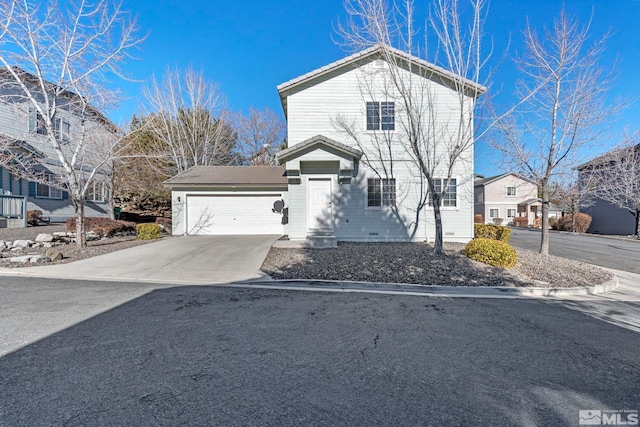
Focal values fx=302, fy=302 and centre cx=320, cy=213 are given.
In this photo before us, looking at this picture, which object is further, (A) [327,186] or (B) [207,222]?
(B) [207,222]

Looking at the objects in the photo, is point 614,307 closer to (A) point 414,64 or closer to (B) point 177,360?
(B) point 177,360

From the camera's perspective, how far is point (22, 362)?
10.0ft

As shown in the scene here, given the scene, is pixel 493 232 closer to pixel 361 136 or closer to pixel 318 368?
pixel 361 136

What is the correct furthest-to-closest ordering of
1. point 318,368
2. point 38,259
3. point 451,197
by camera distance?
point 451,197 < point 38,259 < point 318,368

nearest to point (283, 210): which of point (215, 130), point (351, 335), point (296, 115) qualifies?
point (296, 115)

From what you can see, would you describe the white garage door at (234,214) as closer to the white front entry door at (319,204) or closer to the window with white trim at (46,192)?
the white front entry door at (319,204)

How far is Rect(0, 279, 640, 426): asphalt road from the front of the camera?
2.36m

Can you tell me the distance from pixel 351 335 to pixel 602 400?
7.90 feet

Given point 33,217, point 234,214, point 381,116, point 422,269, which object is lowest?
point 422,269

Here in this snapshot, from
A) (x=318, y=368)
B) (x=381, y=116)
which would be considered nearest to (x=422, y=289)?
(x=318, y=368)

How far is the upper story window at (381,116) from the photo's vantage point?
12.4m

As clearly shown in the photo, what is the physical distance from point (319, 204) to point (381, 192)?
2.67 m

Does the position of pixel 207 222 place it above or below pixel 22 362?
above

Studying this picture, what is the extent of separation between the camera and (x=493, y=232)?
1250 centimetres
